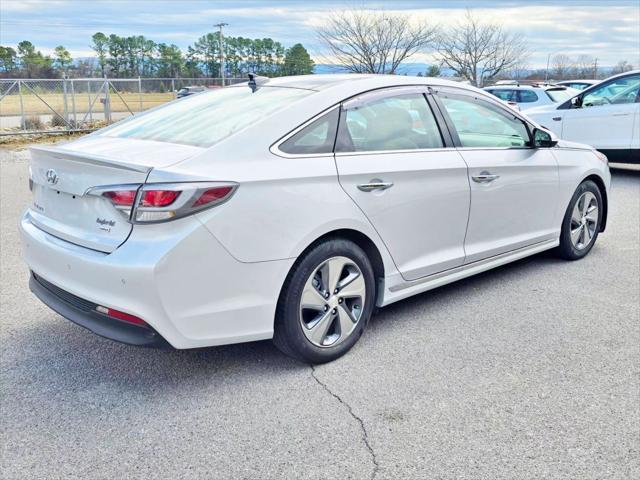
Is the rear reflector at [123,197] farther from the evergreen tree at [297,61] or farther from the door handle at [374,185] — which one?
the evergreen tree at [297,61]

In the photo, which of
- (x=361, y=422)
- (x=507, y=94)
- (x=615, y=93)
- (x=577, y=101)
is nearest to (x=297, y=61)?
(x=507, y=94)

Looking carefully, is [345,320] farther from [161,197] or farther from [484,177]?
[484,177]

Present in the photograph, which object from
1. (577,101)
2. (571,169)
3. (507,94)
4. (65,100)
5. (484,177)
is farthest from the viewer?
(65,100)

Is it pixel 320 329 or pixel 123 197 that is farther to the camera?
pixel 320 329

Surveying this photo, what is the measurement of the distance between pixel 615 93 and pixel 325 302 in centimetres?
895

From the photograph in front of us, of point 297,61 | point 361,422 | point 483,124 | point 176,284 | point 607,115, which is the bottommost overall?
point 361,422

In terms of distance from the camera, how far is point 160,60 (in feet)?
155

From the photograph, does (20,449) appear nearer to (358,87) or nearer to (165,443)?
(165,443)

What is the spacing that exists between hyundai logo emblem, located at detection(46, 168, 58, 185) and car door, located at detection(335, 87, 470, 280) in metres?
1.52

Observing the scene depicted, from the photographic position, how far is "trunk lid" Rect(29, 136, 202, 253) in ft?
10.2

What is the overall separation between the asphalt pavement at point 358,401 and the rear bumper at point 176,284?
0.38 metres

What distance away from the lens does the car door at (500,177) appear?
14.7ft

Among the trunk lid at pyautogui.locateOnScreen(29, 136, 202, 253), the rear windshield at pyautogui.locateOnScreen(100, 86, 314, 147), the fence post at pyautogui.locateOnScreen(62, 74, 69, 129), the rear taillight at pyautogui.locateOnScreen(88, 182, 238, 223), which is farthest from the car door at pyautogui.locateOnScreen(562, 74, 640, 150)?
the fence post at pyautogui.locateOnScreen(62, 74, 69, 129)

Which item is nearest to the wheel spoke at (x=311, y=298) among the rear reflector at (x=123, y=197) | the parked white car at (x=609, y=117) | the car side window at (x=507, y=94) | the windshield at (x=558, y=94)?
the rear reflector at (x=123, y=197)
